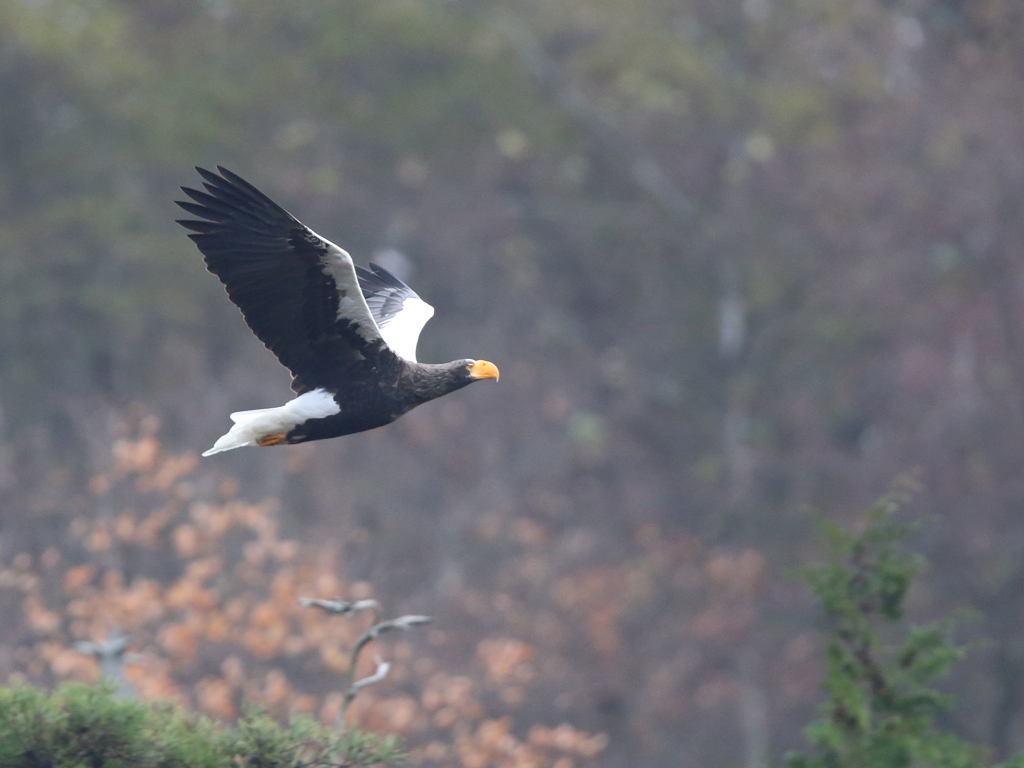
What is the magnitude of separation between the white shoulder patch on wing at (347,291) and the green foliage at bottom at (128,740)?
1.94 m

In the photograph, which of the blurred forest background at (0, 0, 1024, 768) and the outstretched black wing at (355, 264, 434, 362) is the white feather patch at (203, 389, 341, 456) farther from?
the blurred forest background at (0, 0, 1024, 768)

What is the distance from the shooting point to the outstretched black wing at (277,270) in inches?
285

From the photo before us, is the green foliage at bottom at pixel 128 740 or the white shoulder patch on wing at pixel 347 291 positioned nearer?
the green foliage at bottom at pixel 128 740

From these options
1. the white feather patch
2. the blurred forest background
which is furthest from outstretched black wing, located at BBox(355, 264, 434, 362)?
the blurred forest background

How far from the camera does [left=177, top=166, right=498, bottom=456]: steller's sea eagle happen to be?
23.8ft

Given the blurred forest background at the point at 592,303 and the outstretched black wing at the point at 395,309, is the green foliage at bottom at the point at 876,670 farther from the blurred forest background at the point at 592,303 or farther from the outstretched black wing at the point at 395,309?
the blurred forest background at the point at 592,303

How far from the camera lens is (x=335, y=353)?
7.75 meters

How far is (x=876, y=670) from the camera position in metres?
7.61

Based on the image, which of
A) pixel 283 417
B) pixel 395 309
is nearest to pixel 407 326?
pixel 395 309

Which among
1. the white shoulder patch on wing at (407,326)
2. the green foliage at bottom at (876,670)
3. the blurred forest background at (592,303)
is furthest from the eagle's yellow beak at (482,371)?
the blurred forest background at (592,303)

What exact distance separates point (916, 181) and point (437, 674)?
12812 mm

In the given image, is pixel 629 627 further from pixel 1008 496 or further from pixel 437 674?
pixel 437 674

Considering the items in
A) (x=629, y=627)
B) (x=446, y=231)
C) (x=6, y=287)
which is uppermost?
(x=446, y=231)

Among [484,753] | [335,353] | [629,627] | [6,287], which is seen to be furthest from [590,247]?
[335,353]
